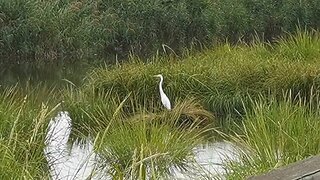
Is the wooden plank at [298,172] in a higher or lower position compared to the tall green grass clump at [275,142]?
lower

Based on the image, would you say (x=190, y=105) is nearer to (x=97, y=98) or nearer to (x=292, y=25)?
(x=97, y=98)

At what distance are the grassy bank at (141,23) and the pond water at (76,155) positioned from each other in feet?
19.5

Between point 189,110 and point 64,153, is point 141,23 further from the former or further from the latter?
point 64,153

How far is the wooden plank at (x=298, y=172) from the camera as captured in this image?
2111 mm

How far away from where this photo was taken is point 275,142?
488 centimetres

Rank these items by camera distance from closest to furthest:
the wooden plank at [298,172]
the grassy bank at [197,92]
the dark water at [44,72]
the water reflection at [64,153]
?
the wooden plank at [298,172]
the water reflection at [64,153]
the grassy bank at [197,92]
the dark water at [44,72]

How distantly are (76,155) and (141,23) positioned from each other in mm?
8186

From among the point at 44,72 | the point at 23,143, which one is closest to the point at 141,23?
the point at 44,72

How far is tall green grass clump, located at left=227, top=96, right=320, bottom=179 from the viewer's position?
4.55 metres

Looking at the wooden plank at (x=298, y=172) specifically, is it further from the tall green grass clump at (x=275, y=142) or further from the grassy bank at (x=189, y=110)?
the tall green grass clump at (x=275, y=142)

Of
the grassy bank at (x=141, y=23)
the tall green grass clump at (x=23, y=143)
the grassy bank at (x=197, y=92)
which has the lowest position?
the tall green grass clump at (x=23, y=143)

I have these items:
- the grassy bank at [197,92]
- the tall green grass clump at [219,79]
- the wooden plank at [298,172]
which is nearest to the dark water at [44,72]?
the grassy bank at [197,92]

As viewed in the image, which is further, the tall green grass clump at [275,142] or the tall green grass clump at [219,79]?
the tall green grass clump at [219,79]

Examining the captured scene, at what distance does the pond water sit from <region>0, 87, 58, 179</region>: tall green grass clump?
0.46 feet
